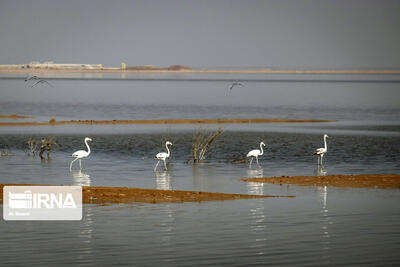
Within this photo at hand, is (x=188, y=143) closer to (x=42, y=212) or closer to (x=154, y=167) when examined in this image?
(x=154, y=167)

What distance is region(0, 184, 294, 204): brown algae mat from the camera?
22156 mm

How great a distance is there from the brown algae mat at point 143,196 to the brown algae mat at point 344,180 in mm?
3535

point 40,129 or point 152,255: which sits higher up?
point 40,129

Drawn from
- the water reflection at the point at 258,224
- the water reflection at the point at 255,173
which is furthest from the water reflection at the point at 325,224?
the water reflection at the point at 255,173

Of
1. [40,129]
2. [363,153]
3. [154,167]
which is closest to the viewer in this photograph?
[154,167]

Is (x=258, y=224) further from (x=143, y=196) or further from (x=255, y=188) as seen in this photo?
(x=255, y=188)

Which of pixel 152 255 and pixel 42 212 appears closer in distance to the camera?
pixel 152 255

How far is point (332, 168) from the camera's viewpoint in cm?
3194

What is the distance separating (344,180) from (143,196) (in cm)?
767

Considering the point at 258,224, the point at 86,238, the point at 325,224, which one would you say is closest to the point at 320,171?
the point at 325,224

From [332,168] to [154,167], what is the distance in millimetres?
7057

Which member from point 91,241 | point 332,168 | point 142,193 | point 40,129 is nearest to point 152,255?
point 91,241

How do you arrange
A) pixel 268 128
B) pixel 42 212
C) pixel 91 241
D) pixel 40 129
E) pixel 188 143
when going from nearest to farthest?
pixel 91 241 → pixel 42 212 → pixel 188 143 → pixel 40 129 → pixel 268 128

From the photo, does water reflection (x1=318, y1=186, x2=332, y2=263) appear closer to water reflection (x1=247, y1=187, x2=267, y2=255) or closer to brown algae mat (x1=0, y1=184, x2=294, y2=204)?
water reflection (x1=247, y1=187, x2=267, y2=255)
